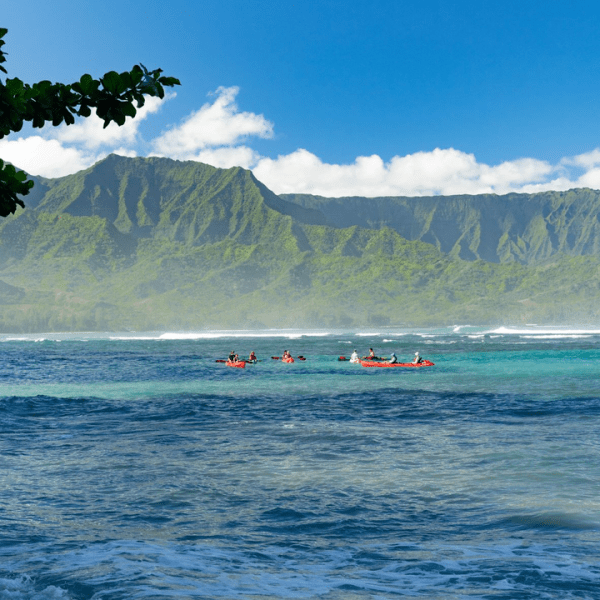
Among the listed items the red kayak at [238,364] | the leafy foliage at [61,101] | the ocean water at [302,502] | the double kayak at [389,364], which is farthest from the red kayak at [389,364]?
the leafy foliage at [61,101]

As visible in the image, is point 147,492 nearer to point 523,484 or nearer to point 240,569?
point 240,569

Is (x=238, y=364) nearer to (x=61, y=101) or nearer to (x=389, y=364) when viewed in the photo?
(x=389, y=364)

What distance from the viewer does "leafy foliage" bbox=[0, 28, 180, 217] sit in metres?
5.76

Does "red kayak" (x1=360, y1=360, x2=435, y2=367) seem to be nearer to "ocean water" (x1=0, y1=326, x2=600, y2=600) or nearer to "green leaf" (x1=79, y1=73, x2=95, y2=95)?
"ocean water" (x1=0, y1=326, x2=600, y2=600)

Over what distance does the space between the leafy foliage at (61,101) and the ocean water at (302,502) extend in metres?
7.55

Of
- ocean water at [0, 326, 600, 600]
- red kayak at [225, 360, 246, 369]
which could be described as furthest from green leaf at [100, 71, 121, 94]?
red kayak at [225, 360, 246, 369]

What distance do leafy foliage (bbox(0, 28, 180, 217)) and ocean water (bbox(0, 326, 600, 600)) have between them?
7546 mm

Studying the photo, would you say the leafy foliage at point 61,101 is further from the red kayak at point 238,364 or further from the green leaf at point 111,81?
the red kayak at point 238,364

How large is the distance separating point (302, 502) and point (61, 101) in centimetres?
1292

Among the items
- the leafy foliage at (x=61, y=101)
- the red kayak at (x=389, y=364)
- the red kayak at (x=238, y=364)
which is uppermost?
the leafy foliage at (x=61, y=101)

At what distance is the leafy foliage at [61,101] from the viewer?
5758mm

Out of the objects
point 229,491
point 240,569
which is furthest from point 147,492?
point 240,569

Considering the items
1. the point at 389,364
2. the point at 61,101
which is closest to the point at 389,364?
the point at 389,364

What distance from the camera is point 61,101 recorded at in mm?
6219
